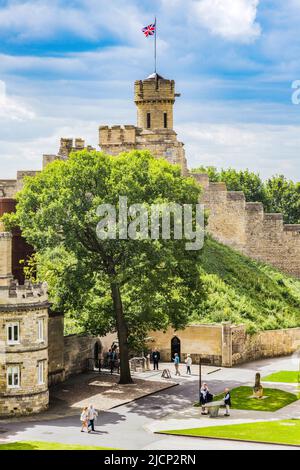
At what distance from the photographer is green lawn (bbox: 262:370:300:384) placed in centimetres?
5675

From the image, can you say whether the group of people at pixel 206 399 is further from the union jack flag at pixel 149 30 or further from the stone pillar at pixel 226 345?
the union jack flag at pixel 149 30

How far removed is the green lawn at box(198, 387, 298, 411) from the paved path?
2.60 ft

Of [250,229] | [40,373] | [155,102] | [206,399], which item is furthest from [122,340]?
[155,102]

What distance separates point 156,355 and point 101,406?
12.1 meters

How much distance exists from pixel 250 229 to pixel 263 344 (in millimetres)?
16237

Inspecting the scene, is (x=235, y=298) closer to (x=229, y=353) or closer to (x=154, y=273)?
(x=229, y=353)

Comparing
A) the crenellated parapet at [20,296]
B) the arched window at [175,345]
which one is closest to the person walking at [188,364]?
the arched window at [175,345]

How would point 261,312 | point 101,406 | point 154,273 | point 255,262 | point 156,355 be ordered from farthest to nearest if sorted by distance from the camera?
point 255,262
point 261,312
point 156,355
point 154,273
point 101,406

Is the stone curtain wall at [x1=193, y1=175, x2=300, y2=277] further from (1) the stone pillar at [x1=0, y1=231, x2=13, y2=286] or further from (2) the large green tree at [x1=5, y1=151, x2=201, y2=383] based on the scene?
(1) the stone pillar at [x1=0, y1=231, x2=13, y2=286]

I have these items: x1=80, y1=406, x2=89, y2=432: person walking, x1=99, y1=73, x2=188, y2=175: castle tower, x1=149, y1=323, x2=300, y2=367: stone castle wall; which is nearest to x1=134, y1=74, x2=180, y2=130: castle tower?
x1=99, y1=73, x2=188, y2=175: castle tower

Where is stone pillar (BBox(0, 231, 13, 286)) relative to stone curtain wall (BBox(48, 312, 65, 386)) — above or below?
above

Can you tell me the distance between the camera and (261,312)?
226 ft

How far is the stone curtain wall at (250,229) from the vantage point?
78.8m

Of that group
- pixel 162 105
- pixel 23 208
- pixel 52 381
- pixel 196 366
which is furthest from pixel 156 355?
pixel 162 105
